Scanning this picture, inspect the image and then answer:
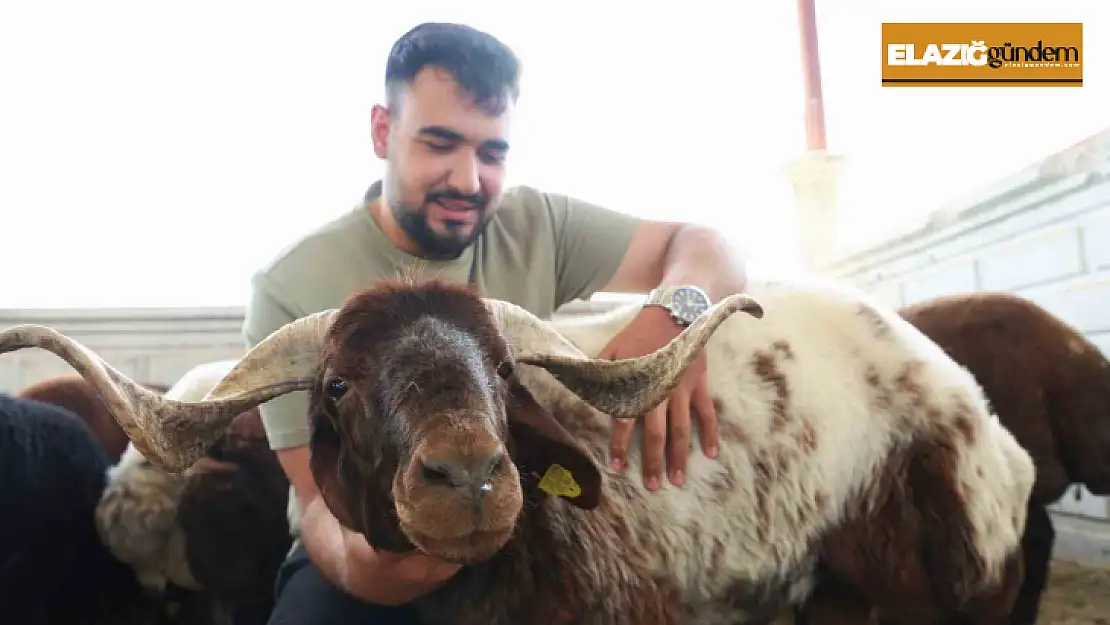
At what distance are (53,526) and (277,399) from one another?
124 cm

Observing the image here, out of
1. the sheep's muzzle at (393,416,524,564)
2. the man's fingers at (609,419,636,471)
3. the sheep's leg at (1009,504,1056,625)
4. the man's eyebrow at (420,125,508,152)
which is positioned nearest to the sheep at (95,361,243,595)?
the man's eyebrow at (420,125,508,152)

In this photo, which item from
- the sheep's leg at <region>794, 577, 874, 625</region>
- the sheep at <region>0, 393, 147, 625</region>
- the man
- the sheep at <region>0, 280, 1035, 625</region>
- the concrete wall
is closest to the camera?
the sheep at <region>0, 280, 1035, 625</region>

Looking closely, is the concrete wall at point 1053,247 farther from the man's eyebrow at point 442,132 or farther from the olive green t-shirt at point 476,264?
the man's eyebrow at point 442,132

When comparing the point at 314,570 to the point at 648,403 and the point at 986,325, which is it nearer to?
the point at 648,403

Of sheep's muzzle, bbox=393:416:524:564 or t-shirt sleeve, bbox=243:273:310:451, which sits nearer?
sheep's muzzle, bbox=393:416:524:564

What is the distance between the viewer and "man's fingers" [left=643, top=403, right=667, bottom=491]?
1.86 meters

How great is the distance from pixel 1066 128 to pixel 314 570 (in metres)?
3.57

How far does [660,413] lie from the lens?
1.86 m

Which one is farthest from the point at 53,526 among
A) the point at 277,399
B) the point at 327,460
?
the point at 327,460

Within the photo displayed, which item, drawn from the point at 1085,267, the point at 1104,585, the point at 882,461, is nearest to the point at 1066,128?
the point at 1085,267

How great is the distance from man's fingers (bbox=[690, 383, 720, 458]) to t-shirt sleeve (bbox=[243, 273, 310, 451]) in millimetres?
905

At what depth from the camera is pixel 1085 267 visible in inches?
126

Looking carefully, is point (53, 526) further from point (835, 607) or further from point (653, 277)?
point (835, 607)

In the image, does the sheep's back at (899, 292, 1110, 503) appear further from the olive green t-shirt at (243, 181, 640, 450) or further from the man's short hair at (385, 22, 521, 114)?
the man's short hair at (385, 22, 521, 114)
